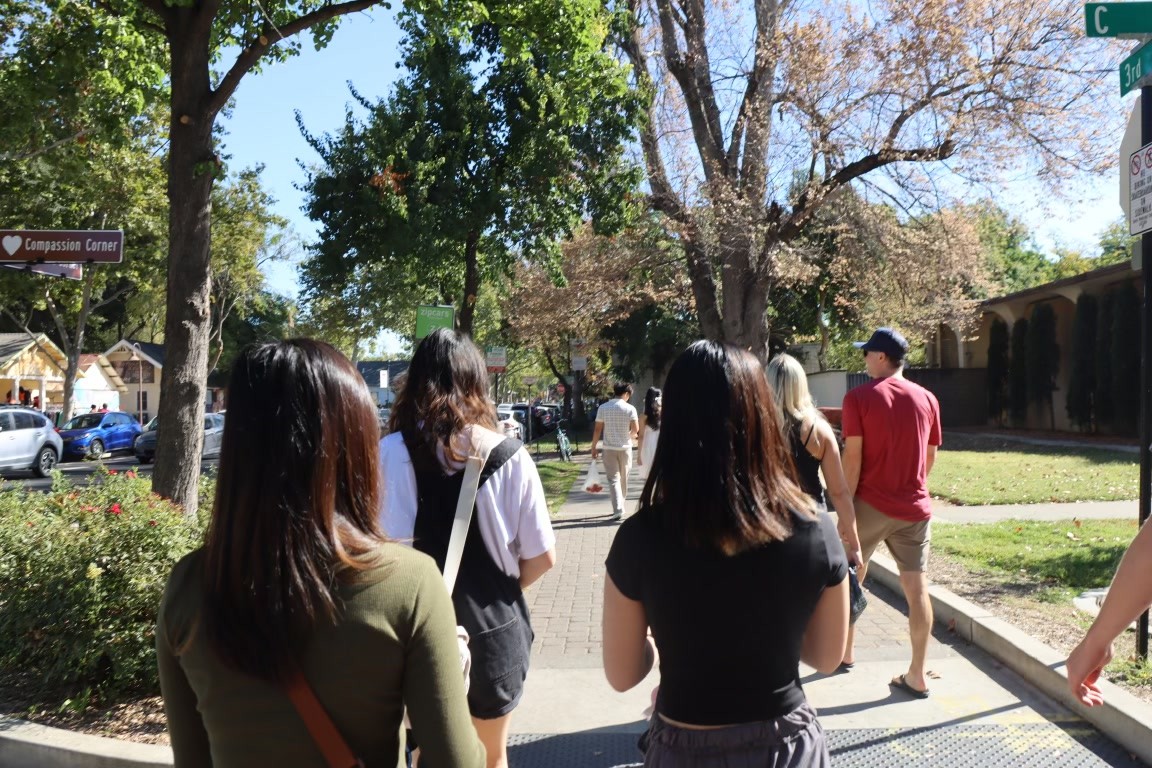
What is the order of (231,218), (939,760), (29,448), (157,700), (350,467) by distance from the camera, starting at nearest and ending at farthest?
(350,467) < (939,760) < (157,700) < (29,448) < (231,218)

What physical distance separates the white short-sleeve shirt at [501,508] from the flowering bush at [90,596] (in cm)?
270

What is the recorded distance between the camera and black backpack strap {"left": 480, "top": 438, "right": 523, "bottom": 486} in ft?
10.0

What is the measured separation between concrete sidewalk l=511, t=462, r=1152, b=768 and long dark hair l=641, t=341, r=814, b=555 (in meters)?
2.80

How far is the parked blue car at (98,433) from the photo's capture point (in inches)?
1216

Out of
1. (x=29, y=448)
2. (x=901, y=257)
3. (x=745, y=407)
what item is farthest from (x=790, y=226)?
(x=29, y=448)

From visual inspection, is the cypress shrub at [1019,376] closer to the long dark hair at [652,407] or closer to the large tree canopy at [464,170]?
the large tree canopy at [464,170]

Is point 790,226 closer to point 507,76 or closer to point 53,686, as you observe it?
point 507,76

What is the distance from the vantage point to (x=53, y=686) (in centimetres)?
519

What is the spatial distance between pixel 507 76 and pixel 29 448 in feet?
52.3

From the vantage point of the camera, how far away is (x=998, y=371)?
31391mm

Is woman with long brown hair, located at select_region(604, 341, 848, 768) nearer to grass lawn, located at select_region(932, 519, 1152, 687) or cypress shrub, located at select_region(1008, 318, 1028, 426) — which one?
grass lawn, located at select_region(932, 519, 1152, 687)

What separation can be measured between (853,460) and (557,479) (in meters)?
14.5

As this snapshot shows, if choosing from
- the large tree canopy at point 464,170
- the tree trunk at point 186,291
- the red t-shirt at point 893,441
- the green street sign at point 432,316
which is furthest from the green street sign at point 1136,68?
the large tree canopy at point 464,170

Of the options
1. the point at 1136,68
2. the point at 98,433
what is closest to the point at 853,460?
the point at 1136,68
